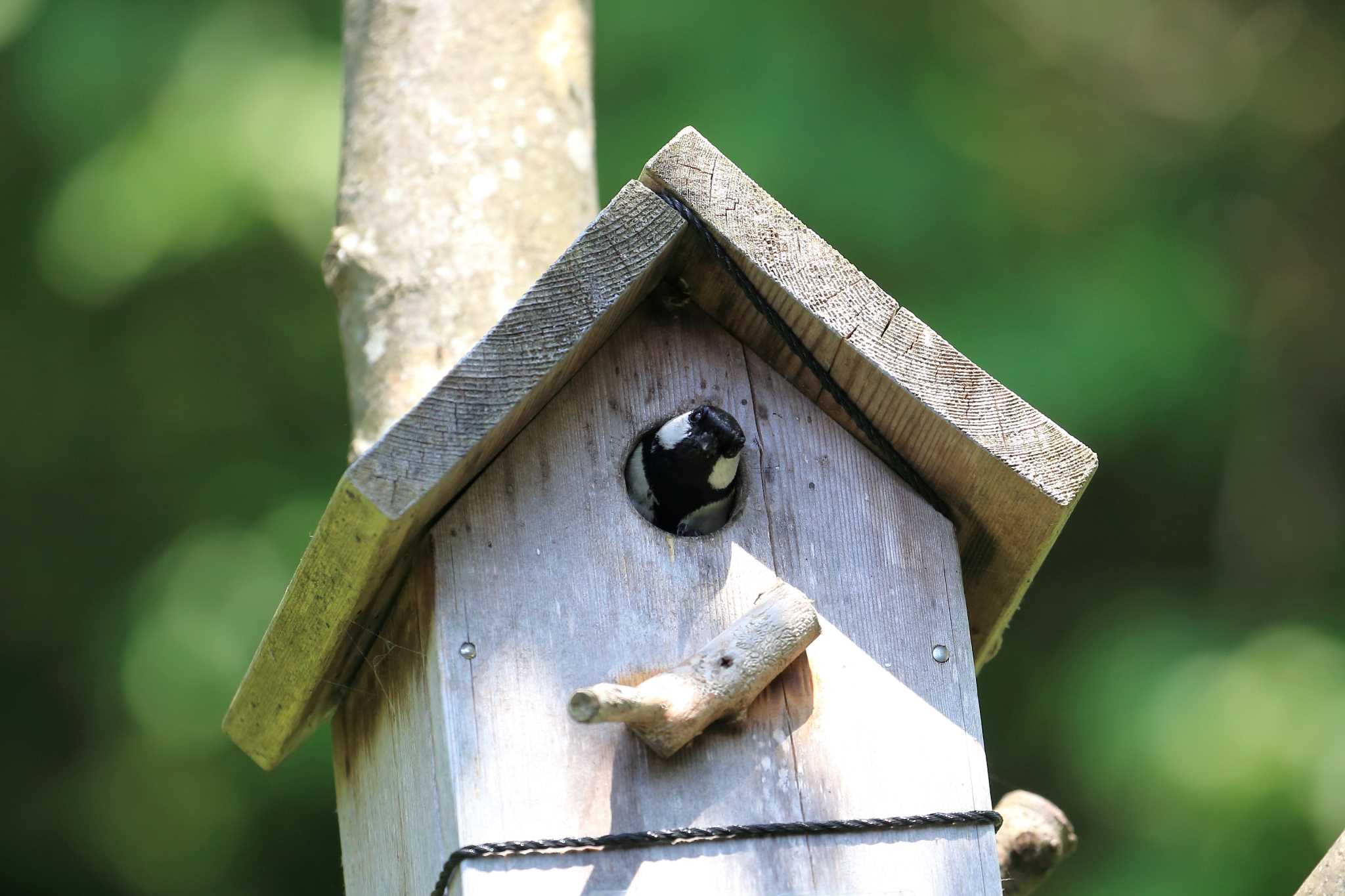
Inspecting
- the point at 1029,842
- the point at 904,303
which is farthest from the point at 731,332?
the point at 904,303

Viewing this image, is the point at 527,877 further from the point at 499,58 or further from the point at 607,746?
the point at 499,58

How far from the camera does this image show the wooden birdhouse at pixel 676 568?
1653mm

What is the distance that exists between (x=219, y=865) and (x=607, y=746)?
9.96 feet

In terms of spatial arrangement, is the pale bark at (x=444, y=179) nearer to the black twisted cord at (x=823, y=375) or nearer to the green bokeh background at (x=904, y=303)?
the black twisted cord at (x=823, y=375)

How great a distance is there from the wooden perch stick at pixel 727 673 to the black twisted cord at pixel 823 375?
0.24 meters

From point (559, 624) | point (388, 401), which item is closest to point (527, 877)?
point (559, 624)

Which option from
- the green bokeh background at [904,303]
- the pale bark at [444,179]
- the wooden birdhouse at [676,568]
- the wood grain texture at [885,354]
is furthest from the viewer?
the green bokeh background at [904,303]

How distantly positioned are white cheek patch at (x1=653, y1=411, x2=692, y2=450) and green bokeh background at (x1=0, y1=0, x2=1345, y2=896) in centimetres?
215

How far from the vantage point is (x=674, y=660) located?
175 cm

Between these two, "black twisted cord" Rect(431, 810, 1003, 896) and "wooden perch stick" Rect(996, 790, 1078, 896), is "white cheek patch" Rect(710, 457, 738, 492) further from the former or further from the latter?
"wooden perch stick" Rect(996, 790, 1078, 896)

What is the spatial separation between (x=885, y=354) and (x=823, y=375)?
4.1 inches

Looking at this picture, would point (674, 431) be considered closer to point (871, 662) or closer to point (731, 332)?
point (731, 332)

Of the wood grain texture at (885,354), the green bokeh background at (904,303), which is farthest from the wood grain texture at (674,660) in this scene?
the green bokeh background at (904,303)

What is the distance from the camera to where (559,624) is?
1.73 m
